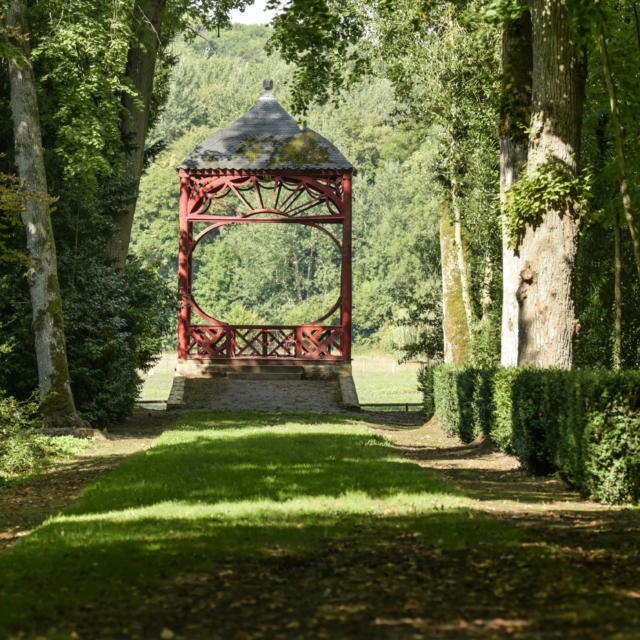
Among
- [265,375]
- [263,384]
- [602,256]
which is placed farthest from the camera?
[265,375]

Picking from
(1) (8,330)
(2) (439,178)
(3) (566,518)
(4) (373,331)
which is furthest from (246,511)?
(4) (373,331)

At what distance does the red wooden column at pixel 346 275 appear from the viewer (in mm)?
22969

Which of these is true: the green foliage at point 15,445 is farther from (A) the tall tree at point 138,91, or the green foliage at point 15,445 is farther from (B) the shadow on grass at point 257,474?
(A) the tall tree at point 138,91

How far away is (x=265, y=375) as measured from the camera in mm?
22422

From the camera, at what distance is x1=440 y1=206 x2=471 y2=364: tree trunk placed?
2083 cm

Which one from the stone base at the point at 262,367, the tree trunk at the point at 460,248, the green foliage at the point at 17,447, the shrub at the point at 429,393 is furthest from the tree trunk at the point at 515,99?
the stone base at the point at 262,367

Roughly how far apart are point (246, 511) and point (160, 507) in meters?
0.74

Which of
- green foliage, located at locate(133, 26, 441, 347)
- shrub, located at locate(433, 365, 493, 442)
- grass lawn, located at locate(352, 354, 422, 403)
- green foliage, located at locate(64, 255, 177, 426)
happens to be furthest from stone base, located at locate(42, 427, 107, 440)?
green foliage, located at locate(133, 26, 441, 347)

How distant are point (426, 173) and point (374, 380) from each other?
1090 inches

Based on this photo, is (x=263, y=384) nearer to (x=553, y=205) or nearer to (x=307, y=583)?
(x=553, y=205)

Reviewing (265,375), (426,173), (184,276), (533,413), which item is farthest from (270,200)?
(533,413)

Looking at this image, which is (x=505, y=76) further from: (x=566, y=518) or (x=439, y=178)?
(x=439, y=178)

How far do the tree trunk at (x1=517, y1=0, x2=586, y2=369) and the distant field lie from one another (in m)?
29.3

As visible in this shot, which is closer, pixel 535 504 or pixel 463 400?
pixel 535 504
